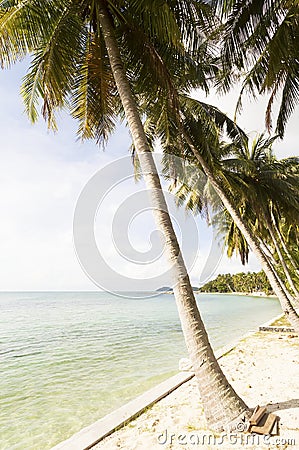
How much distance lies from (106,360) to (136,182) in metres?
6.21

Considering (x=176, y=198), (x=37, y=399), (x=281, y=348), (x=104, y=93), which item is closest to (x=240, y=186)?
(x=176, y=198)

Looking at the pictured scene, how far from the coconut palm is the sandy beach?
5405 mm

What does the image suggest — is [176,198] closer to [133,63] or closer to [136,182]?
[136,182]

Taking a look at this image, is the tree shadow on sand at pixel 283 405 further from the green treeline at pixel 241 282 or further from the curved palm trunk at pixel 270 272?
the green treeline at pixel 241 282

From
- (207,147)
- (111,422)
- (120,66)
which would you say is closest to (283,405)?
(111,422)

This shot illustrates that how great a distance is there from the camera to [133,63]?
619 centimetres

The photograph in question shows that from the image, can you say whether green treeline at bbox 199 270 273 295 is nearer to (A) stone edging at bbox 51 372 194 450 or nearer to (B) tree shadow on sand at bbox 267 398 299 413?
(A) stone edging at bbox 51 372 194 450

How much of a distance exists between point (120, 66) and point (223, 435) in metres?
5.48

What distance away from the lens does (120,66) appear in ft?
17.4

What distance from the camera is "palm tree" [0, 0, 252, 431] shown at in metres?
3.94

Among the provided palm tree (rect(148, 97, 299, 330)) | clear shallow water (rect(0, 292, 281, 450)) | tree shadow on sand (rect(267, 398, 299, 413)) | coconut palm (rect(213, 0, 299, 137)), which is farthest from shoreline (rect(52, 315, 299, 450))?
coconut palm (rect(213, 0, 299, 137))

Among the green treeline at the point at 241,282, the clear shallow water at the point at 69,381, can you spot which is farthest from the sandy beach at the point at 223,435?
the green treeline at the point at 241,282

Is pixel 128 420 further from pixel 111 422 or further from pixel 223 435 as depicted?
pixel 223 435

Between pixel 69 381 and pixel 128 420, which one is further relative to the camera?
pixel 69 381
